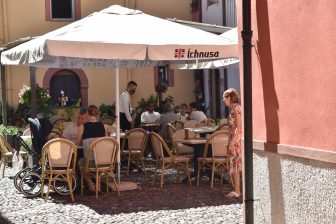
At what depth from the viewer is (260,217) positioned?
609cm

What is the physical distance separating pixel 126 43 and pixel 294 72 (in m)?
3.34

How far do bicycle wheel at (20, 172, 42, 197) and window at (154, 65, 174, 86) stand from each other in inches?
509

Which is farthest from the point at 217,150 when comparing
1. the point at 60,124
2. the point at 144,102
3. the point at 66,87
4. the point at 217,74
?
the point at 66,87

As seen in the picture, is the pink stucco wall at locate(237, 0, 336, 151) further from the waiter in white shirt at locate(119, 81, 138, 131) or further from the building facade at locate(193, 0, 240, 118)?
the building facade at locate(193, 0, 240, 118)

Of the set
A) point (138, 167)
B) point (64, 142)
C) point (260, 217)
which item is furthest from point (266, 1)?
point (138, 167)

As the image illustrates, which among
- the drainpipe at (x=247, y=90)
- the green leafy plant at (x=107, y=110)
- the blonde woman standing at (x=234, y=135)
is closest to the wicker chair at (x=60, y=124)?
the blonde woman standing at (x=234, y=135)

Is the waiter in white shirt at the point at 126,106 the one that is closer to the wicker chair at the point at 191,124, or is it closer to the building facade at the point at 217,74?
the wicker chair at the point at 191,124

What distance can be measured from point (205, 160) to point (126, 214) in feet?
7.48

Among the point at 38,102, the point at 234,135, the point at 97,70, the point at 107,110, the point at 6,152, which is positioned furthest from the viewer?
the point at 97,70

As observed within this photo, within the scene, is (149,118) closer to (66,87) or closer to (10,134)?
(10,134)

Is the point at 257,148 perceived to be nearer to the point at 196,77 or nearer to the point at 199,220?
the point at 199,220

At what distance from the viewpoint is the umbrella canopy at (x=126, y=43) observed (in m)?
8.12

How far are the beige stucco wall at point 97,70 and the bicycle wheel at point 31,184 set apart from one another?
37.4 feet

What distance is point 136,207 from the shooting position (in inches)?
326
